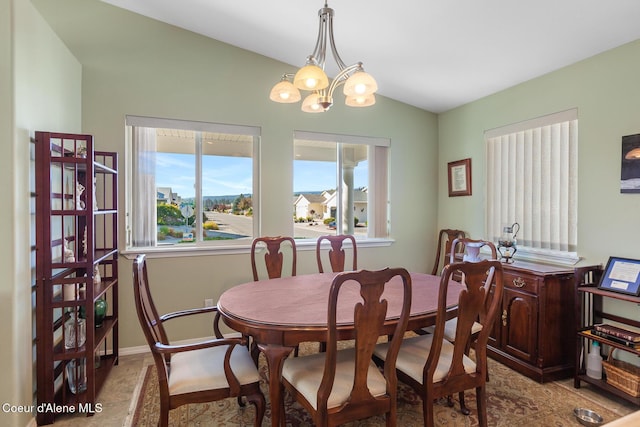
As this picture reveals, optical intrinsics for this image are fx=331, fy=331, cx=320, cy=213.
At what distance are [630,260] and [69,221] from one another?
429 cm

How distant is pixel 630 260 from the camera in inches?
94.3

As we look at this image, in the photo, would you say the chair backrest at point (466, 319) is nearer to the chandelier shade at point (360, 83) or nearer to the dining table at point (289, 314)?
the dining table at point (289, 314)

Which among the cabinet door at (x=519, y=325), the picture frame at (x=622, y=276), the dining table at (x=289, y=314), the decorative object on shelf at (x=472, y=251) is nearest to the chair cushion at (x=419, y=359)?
the dining table at (x=289, y=314)

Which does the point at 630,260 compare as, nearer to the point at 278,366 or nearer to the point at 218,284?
the point at 278,366

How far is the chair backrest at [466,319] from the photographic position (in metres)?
1.69

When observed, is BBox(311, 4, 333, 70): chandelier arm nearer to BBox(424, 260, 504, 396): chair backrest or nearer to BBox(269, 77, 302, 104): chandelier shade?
BBox(269, 77, 302, 104): chandelier shade

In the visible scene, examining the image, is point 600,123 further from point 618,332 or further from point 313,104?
point 313,104

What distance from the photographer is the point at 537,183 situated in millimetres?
3166

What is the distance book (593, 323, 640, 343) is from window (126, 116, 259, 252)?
10.1ft

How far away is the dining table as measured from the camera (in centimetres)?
164

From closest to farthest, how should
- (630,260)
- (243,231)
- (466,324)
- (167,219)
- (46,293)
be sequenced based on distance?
(466,324) → (46,293) → (630,260) → (167,219) → (243,231)

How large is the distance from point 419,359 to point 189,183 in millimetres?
2671

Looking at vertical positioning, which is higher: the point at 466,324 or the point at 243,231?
the point at 243,231

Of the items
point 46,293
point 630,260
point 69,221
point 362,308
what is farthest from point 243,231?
point 630,260
